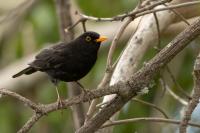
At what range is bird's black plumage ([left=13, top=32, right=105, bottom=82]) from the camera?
506 centimetres

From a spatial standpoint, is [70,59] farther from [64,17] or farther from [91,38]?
[64,17]

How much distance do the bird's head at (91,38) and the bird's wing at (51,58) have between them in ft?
0.52

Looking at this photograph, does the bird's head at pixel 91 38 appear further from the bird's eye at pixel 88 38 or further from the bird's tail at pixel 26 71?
the bird's tail at pixel 26 71

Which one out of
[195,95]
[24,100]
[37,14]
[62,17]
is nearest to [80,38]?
[62,17]

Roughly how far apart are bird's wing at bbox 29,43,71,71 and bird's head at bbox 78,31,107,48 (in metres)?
0.16

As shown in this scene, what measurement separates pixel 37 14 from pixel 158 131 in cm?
217

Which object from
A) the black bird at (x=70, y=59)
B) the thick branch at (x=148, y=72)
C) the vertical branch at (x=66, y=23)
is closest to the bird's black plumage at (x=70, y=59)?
the black bird at (x=70, y=59)

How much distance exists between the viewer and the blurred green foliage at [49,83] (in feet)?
23.2

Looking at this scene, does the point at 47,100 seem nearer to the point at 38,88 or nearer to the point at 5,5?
the point at 38,88

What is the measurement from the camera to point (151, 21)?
17.0 feet

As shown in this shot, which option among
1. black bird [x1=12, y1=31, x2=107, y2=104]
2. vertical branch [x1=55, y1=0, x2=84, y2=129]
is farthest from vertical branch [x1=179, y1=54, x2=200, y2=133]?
vertical branch [x1=55, y1=0, x2=84, y2=129]

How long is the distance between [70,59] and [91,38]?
0.30 metres

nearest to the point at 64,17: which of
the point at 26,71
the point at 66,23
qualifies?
the point at 66,23

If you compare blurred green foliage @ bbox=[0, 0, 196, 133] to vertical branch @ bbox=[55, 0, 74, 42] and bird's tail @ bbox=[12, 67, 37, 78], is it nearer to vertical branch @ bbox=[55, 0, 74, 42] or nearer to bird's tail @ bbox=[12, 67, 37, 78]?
vertical branch @ bbox=[55, 0, 74, 42]
